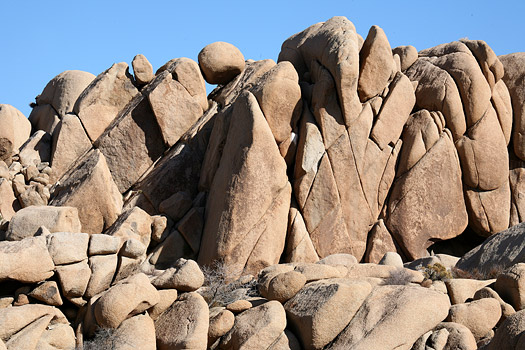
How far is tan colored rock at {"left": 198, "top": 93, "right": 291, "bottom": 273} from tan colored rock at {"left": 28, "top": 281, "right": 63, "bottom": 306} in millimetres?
7286

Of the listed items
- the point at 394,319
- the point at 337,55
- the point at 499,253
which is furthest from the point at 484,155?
the point at 394,319

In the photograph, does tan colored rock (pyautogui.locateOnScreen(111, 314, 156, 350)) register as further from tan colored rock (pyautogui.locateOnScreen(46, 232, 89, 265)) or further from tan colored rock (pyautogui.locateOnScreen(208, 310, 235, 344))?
tan colored rock (pyautogui.locateOnScreen(46, 232, 89, 265))

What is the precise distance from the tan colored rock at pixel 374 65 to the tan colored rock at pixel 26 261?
14575 mm

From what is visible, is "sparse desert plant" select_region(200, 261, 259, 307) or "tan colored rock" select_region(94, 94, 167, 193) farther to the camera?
"tan colored rock" select_region(94, 94, 167, 193)

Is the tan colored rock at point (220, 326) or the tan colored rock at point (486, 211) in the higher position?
the tan colored rock at point (486, 211)

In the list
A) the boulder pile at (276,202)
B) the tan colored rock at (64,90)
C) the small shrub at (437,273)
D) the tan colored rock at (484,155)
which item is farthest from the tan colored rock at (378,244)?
the tan colored rock at (64,90)

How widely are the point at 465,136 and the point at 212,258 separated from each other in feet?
40.8

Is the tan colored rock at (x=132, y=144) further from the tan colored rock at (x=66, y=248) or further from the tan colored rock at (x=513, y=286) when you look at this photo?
the tan colored rock at (x=513, y=286)

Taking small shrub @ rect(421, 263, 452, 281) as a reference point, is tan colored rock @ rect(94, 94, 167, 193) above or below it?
above

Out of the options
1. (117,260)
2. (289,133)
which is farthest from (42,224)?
Answer: (289,133)

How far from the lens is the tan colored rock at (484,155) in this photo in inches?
1212

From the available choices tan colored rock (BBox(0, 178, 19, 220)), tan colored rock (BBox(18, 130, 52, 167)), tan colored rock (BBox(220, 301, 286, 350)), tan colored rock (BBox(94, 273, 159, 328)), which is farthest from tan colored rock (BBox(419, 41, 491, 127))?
tan colored rock (BBox(0, 178, 19, 220))

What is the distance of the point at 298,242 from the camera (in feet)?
91.1

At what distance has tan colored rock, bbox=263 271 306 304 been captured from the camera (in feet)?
69.8
